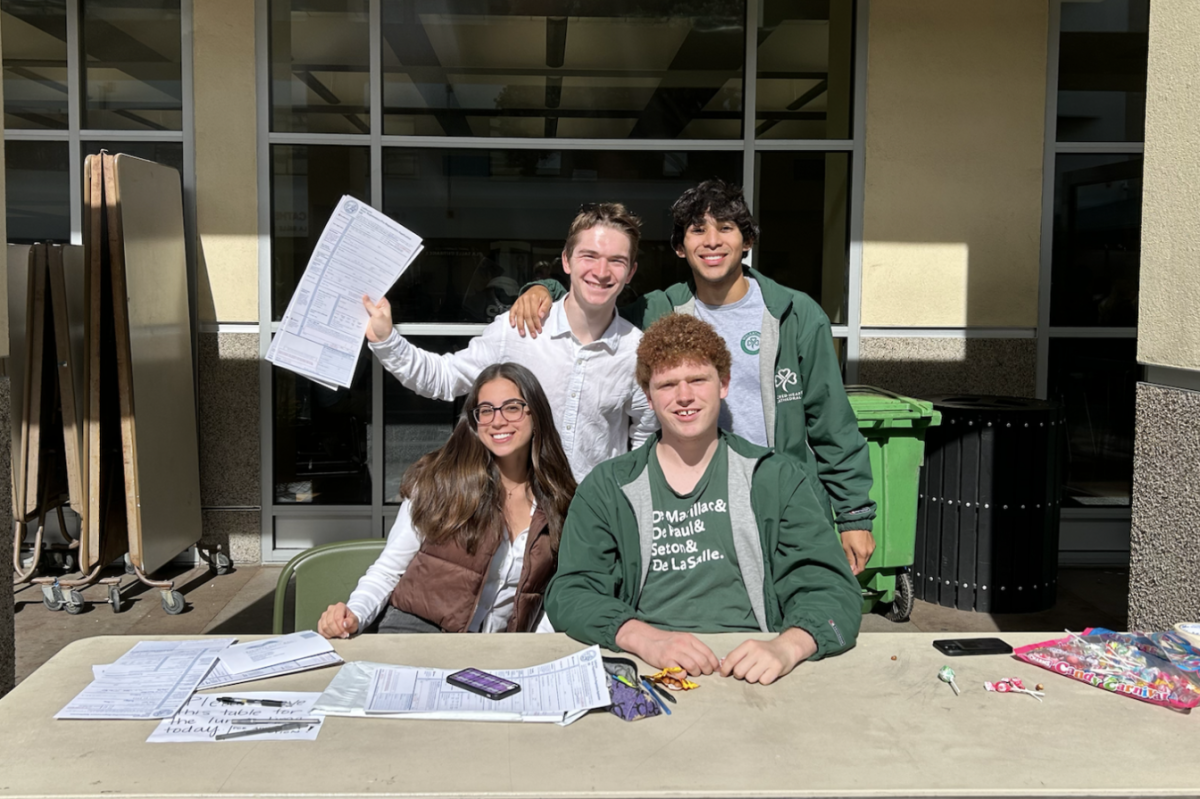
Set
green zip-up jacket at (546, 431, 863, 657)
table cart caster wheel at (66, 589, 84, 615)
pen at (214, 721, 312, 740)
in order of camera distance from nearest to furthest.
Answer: pen at (214, 721, 312, 740), green zip-up jacket at (546, 431, 863, 657), table cart caster wheel at (66, 589, 84, 615)

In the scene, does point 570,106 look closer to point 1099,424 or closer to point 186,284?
point 186,284

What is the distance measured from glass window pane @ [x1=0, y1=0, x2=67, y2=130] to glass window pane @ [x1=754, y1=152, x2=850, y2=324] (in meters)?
4.00

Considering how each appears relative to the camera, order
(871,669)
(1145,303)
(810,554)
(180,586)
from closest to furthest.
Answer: (871,669) < (810,554) < (1145,303) < (180,586)

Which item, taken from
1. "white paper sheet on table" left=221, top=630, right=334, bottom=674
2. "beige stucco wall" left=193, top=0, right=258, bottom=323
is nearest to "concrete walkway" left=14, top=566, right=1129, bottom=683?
"beige stucco wall" left=193, top=0, right=258, bottom=323

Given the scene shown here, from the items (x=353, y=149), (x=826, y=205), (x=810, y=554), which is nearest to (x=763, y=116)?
(x=826, y=205)

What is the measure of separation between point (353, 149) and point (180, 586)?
2.62m

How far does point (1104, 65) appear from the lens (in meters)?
6.04

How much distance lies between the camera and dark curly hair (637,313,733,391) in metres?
2.45

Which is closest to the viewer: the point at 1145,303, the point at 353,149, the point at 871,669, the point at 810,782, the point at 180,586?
the point at 810,782

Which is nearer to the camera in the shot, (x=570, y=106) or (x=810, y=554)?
(x=810, y=554)

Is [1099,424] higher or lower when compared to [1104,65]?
lower

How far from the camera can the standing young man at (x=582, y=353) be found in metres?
2.92

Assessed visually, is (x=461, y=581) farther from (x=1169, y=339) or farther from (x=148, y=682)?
(x=1169, y=339)

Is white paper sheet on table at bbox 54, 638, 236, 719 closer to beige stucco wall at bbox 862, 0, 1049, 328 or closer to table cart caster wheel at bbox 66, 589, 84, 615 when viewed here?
table cart caster wheel at bbox 66, 589, 84, 615
